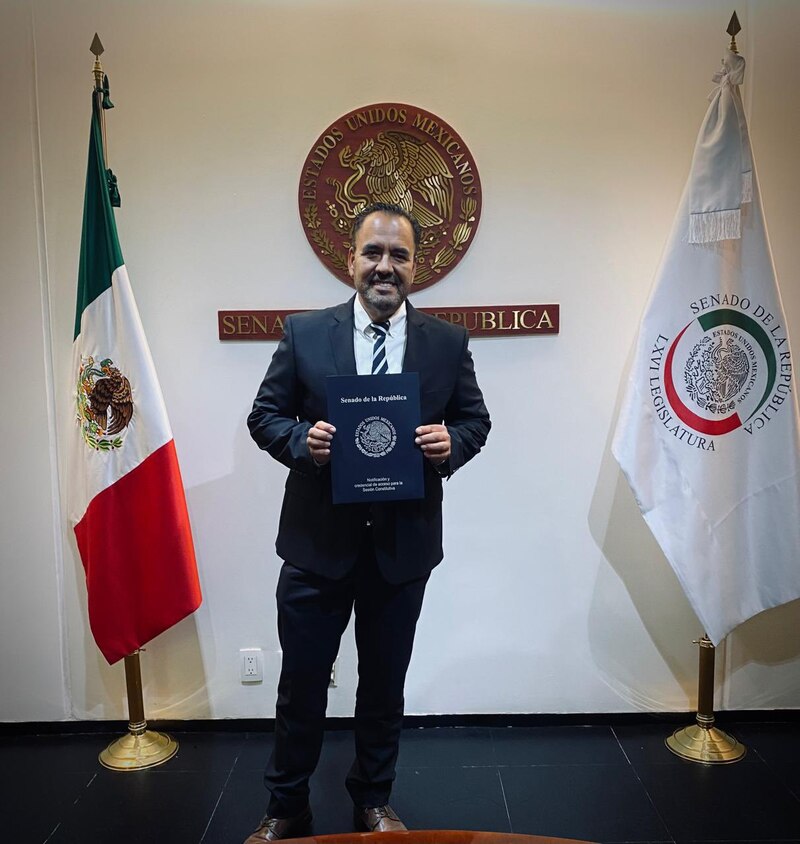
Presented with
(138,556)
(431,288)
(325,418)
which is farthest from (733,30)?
(138,556)

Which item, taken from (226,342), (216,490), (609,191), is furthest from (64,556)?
(609,191)

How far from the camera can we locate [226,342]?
2.39 m

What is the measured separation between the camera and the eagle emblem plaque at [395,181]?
2297 millimetres

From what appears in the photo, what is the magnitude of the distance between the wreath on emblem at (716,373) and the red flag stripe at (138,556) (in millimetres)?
1569

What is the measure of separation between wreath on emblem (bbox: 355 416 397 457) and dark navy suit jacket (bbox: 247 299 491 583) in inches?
5.0

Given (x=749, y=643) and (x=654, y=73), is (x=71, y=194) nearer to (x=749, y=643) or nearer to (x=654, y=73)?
(x=654, y=73)

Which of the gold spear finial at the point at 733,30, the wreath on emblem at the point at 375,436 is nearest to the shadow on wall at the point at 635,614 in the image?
the wreath on emblem at the point at 375,436

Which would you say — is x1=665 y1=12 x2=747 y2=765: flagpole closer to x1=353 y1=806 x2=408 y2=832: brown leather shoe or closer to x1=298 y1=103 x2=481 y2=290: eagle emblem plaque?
x1=353 y1=806 x2=408 y2=832: brown leather shoe

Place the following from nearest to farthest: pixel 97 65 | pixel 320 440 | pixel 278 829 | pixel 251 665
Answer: pixel 320 440 → pixel 278 829 → pixel 97 65 → pixel 251 665

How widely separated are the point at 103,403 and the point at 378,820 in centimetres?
139

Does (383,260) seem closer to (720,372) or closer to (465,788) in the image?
(720,372)

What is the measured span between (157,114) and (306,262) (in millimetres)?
631

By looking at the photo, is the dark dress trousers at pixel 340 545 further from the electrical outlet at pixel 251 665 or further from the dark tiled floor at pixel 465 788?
the electrical outlet at pixel 251 665

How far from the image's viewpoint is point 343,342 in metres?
1.79
